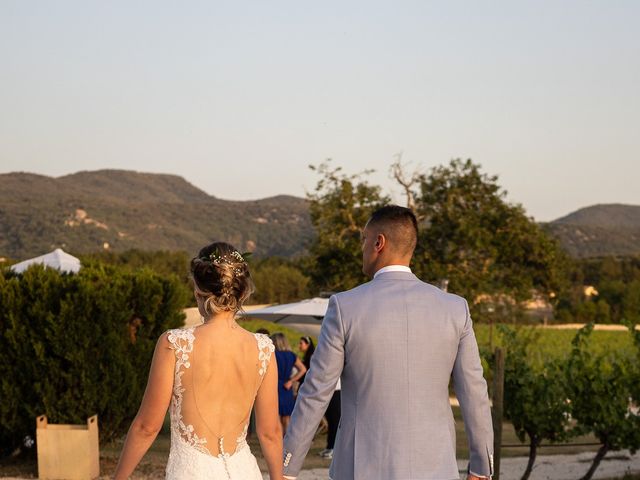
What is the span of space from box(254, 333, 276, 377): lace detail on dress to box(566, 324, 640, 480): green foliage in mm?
7067

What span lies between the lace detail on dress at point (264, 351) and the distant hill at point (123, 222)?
92493mm

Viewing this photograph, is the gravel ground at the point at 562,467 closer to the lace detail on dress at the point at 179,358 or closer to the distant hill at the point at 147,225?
the lace detail on dress at the point at 179,358

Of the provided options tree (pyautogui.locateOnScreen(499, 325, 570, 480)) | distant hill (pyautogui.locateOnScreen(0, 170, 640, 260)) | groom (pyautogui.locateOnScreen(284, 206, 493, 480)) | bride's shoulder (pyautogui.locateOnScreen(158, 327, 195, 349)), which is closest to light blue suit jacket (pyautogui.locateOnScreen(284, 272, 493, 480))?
groom (pyautogui.locateOnScreen(284, 206, 493, 480))

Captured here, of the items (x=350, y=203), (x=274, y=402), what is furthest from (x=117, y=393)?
(x=350, y=203)

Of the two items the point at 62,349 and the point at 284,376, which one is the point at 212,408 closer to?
the point at 62,349

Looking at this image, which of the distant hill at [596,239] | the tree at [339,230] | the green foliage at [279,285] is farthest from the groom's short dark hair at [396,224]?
the distant hill at [596,239]

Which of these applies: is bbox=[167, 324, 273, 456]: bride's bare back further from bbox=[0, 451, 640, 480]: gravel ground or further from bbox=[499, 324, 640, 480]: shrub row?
bbox=[0, 451, 640, 480]: gravel ground

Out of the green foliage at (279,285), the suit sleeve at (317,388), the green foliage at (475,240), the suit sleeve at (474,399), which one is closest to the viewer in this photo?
the suit sleeve at (317,388)

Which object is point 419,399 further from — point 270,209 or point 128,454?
point 270,209

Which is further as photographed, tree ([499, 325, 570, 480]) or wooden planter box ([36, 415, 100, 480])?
wooden planter box ([36, 415, 100, 480])

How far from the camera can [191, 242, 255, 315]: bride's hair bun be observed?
14.1ft

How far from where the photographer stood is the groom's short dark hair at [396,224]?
4.52 m

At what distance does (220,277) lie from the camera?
429 cm

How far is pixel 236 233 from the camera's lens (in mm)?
129875
